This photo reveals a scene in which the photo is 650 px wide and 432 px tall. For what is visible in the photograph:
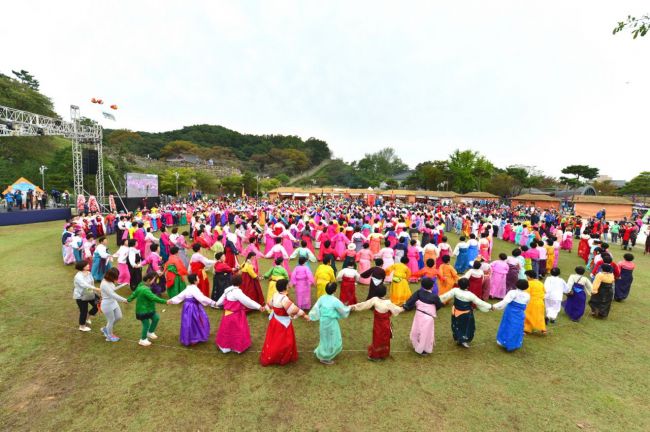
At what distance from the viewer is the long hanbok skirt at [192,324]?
4750mm

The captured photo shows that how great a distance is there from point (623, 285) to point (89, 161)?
26124mm

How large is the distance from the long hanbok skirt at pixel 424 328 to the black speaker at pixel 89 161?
23.0 metres

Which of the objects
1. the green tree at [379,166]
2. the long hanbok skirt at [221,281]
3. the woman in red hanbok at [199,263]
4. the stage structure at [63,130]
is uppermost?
the green tree at [379,166]

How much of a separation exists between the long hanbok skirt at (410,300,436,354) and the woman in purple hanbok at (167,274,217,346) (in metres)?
3.05

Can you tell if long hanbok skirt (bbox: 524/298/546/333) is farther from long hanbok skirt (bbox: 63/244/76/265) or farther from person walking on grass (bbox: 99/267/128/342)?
long hanbok skirt (bbox: 63/244/76/265)

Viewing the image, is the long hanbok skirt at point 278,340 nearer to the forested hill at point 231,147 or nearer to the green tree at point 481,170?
the green tree at point 481,170

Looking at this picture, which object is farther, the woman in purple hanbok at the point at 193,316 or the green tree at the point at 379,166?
the green tree at the point at 379,166

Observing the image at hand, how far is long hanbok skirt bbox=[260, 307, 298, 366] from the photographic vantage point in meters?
4.28

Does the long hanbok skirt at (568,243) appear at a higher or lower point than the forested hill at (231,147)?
lower

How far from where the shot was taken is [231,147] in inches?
3900

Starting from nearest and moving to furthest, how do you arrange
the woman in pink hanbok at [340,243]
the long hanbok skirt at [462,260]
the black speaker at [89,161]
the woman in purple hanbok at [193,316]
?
the woman in purple hanbok at [193,316] → the long hanbok skirt at [462,260] → the woman in pink hanbok at [340,243] → the black speaker at [89,161]

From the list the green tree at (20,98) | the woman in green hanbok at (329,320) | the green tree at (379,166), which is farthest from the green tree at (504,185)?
the green tree at (20,98)

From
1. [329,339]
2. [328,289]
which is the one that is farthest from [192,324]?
[328,289]

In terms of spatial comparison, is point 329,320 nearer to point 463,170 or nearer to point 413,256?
point 413,256
